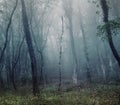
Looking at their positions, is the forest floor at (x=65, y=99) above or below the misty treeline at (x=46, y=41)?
below

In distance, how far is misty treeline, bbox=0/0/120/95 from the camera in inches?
914

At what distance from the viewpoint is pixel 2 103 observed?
1534cm

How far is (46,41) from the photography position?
56.7 metres

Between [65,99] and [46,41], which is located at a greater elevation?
[46,41]

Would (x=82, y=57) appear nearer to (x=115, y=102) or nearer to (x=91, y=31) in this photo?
(x=91, y=31)

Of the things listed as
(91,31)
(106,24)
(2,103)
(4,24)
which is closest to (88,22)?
(91,31)

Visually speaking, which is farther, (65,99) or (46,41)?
(46,41)

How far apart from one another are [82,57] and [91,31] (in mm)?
12454

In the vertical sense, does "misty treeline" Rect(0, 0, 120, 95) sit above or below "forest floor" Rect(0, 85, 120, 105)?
above

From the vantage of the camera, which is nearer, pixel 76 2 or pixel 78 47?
pixel 76 2

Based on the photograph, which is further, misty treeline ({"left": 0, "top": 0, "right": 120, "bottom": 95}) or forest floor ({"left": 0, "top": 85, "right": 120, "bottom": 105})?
misty treeline ({"left": 0, "top": 0, "right": 120, "bottom": 95})

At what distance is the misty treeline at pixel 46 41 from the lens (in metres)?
23.2

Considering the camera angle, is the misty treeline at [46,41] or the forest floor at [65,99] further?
the misty treeline at [46,41]

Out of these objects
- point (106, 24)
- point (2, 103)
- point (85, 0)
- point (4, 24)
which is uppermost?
point (85, 0)
